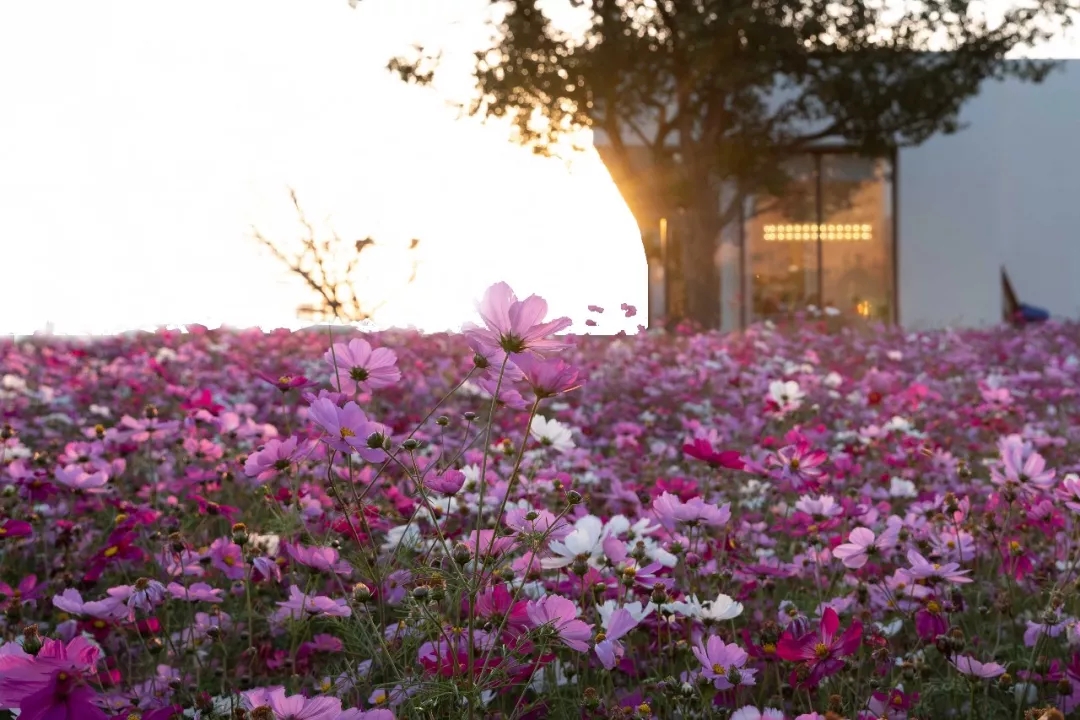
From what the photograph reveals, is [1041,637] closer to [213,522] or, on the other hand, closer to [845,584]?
[845,584]

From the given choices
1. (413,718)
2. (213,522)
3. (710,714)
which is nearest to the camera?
(413,718)

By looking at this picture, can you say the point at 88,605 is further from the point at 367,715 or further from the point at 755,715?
the point at 755,715

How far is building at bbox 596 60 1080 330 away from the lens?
59.2 feet

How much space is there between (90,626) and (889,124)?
1474 centimetres

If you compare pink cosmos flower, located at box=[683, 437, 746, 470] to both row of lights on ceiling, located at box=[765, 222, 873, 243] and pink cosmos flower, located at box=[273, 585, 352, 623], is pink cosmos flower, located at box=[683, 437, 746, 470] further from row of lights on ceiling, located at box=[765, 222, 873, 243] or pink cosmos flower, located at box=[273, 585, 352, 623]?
row of lights on ceiling, located at box=[765, 222, 873, 243]

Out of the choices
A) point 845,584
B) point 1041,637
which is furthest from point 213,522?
point 1041,637

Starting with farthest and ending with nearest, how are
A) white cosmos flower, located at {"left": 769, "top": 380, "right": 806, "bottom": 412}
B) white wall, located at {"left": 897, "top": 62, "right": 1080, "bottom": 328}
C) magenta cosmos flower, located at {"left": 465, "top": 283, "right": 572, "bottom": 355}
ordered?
white wall, located at {"left": 897, "top": 62, "right": 1080, "bottom": 328}
white cosmos flower, located at {"left": 769, "top": 380, "right": 806, "bottom": 412}
magenta cosmos flower, located at {"left": 465, "top": 283, "right": 572, "bottom": 355}

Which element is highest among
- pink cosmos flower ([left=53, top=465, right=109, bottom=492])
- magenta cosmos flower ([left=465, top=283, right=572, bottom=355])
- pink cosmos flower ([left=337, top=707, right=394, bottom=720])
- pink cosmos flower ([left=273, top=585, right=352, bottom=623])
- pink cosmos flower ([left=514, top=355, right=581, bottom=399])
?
magenta cosmos flower ([left=465, top=283, right=572, bottom=355])

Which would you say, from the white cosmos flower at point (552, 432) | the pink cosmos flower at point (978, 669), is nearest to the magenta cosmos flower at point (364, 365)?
the white cosmos flower at point (552, 432)

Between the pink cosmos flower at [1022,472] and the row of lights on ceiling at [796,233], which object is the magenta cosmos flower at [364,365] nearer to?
the pink cosmos flower at [1022,472]

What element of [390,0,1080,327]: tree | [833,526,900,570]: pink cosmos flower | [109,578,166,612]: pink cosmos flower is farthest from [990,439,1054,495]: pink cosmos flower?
[390,0,1080,327]: tree

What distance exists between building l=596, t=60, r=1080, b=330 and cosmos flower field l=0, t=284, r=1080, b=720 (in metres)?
13.6

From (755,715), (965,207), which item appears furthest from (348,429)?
(965,207)

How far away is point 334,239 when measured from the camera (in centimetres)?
882
